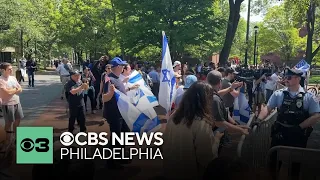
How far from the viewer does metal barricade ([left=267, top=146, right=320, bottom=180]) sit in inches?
160

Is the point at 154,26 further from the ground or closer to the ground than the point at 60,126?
further from the ground

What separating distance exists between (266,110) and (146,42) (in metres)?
16.5

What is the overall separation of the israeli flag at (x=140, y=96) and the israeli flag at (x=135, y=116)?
0.49 ft

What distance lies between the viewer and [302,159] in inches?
162

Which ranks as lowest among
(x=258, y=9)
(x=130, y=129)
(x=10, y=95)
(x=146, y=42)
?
(x=130, y=129)

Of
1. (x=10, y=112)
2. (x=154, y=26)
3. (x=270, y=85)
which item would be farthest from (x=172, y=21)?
(x=10, y=112)

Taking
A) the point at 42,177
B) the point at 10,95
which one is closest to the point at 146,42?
the point at 10,95

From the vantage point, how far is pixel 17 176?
612cm

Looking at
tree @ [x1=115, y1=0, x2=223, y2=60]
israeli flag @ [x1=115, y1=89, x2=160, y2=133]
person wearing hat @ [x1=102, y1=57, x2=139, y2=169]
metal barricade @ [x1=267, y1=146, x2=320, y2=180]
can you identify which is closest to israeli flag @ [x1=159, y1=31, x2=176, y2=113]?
israeli flag @ [x1=115, y1=89, x2=160, y2=133]

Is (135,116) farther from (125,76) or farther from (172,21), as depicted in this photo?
(172,21)

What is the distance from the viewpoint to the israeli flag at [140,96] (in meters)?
7.45

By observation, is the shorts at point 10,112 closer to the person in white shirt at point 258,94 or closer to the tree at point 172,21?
the person in white shirt at point 258,94

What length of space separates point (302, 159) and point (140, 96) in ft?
13.3

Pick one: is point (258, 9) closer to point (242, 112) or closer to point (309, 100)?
point (242, 112)
